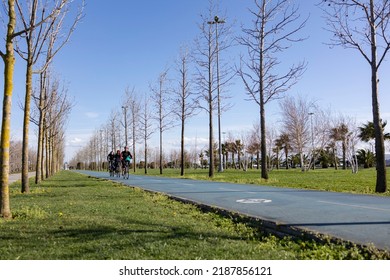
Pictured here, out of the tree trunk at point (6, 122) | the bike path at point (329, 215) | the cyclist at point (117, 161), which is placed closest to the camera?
the bike path at point (329, 215)

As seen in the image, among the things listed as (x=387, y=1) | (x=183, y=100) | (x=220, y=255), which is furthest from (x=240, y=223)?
(x=183, y=100)

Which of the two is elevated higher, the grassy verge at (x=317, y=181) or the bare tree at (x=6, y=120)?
the bare tree at (x=6, y=120)

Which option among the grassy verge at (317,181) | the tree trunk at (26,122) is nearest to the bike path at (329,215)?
the grassy verge at (317,181)

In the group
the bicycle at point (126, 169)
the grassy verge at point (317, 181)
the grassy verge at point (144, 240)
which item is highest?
the bicycle at point (126, 169)

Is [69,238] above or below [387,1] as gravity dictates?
below

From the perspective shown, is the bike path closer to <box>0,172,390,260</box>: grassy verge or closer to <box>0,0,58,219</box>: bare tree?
<box>0,172,390,260</box>: grassy verge

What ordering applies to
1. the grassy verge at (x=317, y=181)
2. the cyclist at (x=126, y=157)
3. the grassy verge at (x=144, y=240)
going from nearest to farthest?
the grassy verge at (x=144, y=240)
the grassy verge at (x=317, y=181)
the cyclist at (x=126, y=157)

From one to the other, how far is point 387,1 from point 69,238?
15.0 m

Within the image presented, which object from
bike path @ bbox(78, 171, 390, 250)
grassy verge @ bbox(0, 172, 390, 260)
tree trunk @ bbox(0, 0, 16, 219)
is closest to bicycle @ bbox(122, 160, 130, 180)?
bike path @ bbox(78, 171, 390, 250)

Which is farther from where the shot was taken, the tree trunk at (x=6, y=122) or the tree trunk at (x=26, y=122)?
the tree trunk at (x=26, y=122)

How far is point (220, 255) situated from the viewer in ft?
16.9

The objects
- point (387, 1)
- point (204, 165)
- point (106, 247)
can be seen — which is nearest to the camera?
point (106, 247)

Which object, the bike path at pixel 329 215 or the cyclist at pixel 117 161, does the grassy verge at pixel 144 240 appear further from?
the cyclist at pixel 117 161
